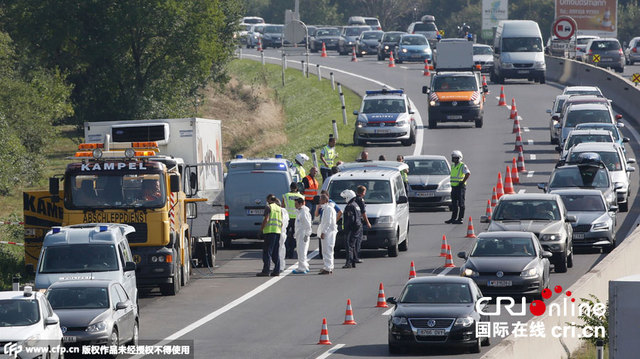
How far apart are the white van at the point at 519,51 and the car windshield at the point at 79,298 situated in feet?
150

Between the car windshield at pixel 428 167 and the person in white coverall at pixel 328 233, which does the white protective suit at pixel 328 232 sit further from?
the car windshield at pixel 428 167

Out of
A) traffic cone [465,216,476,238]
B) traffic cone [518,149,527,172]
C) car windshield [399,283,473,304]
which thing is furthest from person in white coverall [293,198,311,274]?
traffic cone [518,149,527,172]

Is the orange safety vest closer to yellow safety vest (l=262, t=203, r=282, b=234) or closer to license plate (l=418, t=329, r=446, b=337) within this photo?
yellow safety vest (l=262, t=203, r=282, b=234)

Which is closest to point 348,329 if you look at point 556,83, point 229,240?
point 229,240

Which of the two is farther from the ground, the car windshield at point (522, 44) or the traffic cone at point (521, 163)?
the car windshield at point (522, 44)

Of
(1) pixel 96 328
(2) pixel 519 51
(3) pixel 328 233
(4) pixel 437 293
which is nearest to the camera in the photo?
(1) pixel 96 328

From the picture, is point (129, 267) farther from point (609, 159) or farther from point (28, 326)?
point (609, 159)

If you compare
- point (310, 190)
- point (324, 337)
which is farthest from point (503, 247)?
point (310, 190)

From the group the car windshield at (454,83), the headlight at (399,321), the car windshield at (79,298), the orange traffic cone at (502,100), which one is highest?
the car windshield at (454,83)

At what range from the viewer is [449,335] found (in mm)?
18703

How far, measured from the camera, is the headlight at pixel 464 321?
18.7 metres

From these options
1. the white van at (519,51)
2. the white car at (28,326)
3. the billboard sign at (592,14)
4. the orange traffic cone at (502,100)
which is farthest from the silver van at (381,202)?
the billboard sign at (592,14)

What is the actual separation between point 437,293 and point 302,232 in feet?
26.6

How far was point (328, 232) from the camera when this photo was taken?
2720 centimetres
